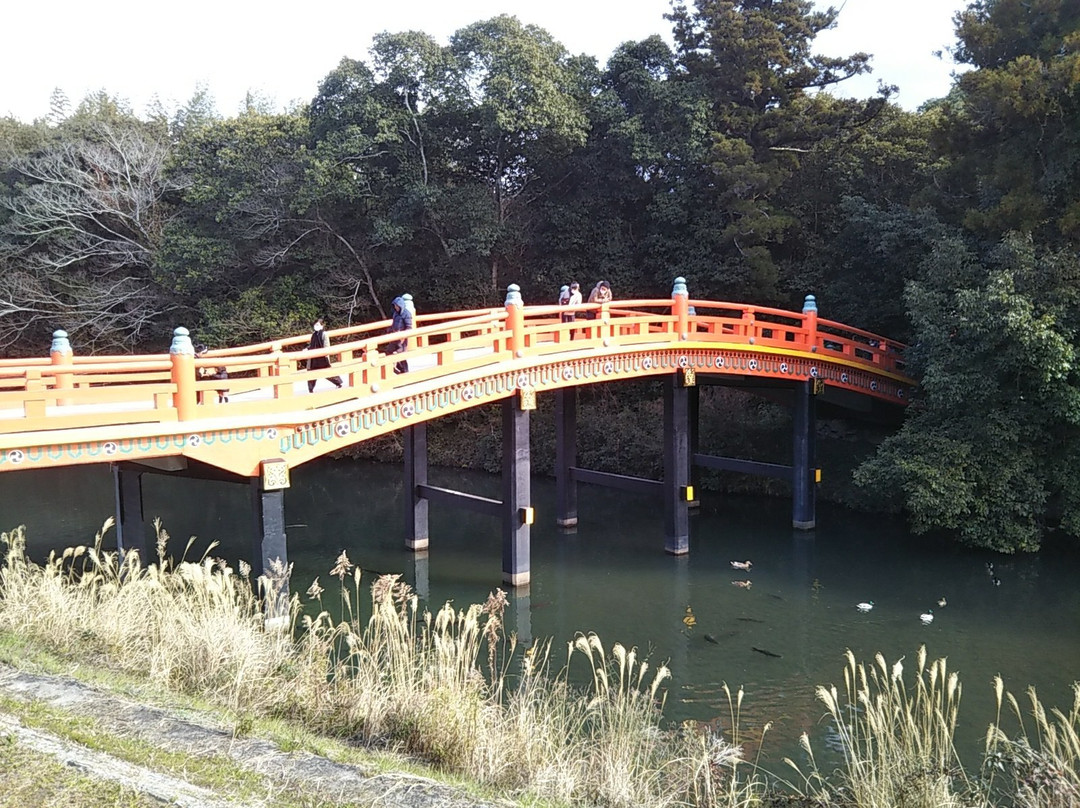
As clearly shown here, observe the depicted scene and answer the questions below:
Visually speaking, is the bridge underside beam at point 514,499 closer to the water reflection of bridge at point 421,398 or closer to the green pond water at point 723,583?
the water reflection of bridge at point 421,398

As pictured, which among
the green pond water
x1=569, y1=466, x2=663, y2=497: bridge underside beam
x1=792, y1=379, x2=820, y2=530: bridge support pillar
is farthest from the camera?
x1=792, y1=379, x2=820, y2=530: bridge support pillar

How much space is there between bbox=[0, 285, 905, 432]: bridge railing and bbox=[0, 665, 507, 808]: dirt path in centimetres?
394

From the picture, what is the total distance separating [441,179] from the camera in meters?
24.5

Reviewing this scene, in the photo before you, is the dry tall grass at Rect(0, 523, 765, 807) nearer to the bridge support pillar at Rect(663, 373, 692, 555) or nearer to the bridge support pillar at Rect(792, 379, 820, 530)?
the bridge support pillar at Rect(663, 373, 692, 555)

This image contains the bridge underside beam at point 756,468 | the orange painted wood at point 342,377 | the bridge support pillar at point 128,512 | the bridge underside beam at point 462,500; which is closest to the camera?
the orange painted wood at point 342,377

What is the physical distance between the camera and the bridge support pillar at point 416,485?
15102 millimetres

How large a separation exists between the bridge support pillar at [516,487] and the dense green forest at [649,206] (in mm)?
6407

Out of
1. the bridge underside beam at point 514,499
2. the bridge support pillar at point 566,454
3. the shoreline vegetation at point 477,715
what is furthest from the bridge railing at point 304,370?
the bridge support pillar at point 566,454

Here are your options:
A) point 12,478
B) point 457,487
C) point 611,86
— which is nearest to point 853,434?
point 457,487

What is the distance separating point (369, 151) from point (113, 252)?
9.20m

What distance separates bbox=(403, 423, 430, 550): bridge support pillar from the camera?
15.1 m

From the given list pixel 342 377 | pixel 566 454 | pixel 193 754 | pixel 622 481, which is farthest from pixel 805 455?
pixel 193 754

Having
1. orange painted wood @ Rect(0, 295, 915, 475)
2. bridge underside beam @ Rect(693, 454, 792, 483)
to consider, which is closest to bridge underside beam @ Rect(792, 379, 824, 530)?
bridge underside beam @ Rect(693, 454, 792, 483)

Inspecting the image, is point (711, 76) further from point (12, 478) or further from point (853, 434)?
point (12, 478)
